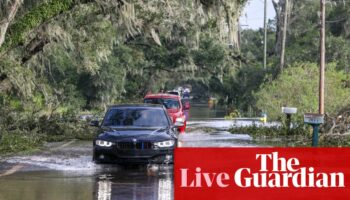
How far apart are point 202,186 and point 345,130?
13.3 meters

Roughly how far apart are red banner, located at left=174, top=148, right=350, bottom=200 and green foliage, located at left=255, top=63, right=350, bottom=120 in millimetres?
17122

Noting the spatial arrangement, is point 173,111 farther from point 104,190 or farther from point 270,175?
point 270,175

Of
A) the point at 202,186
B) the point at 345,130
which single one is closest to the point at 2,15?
the point at 345,130

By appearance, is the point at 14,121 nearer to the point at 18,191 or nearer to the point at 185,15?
the point at 18,191

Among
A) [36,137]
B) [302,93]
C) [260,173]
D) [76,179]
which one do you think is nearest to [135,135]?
[76,179]

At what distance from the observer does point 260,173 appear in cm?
747

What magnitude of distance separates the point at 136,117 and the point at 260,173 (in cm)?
863

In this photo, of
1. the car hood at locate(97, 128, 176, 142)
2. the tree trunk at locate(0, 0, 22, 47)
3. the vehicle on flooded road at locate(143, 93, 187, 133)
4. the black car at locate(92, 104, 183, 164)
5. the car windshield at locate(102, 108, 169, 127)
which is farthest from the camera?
the vehicle on flooded road at locate(143, 93, 187, 133)

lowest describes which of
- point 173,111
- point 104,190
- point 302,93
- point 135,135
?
point 104,190

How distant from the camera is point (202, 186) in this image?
7371mm

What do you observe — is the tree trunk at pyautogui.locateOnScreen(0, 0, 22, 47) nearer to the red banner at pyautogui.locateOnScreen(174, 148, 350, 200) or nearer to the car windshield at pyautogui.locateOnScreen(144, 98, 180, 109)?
the car windshield at pyautogui.locateOnScreen(144, 98, 180, 109)

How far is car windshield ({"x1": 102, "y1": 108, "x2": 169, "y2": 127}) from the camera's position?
15602 millimetres

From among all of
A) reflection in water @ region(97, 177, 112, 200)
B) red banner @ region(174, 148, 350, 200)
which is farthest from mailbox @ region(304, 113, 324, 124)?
red banner @ region(174, 148, 350, 200)

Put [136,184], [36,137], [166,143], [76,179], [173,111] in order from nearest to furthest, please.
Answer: [136,184], [76,179], [166,143], [36,137], [173,111]
